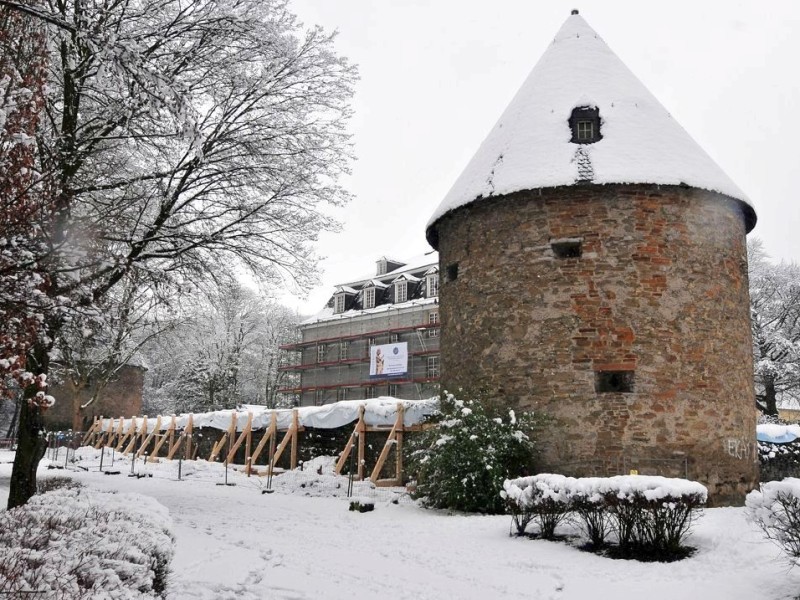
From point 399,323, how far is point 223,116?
28.8 m

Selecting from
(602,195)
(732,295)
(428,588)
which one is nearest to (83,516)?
(428,588)

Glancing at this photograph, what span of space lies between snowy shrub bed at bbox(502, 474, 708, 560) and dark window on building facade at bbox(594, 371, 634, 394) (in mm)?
3571

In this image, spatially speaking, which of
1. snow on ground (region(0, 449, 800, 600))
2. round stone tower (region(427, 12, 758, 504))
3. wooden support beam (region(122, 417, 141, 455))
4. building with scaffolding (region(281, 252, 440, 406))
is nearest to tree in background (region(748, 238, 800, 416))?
building with scaffolding (region(281, 252, 440, 406))

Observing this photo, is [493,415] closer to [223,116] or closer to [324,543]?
[324,543]

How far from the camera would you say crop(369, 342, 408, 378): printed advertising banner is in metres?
38.8

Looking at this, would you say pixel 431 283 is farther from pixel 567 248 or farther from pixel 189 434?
pixel 567 248

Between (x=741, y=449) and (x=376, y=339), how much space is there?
2885 centimetres

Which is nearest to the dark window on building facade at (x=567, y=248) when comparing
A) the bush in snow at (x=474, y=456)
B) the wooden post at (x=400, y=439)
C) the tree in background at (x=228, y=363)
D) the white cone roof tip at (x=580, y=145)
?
the white cone roof tip at (x=580, y=145)

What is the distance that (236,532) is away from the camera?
32.2 feet

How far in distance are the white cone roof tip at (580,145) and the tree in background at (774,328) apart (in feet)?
61.0

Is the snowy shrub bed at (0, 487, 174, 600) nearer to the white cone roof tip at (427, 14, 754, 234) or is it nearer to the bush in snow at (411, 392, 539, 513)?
the bush in snow at (411, 392, 539, 513)

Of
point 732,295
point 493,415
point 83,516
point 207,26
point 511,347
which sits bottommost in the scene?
point 83,516

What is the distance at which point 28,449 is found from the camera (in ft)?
32.8

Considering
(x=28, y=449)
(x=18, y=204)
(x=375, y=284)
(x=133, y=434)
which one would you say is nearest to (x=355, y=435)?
(x=28, y=449)
